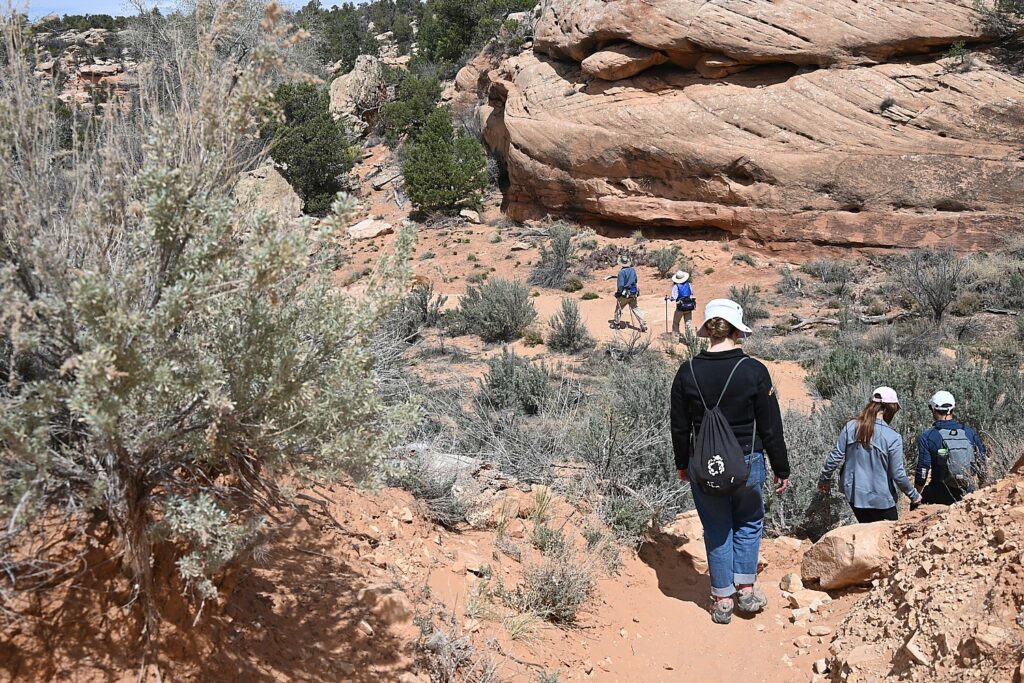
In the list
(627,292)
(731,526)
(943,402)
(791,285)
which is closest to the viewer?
(731,526)

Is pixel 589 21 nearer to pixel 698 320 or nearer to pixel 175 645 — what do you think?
pixel 698 320

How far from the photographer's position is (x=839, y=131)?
17.6 metres

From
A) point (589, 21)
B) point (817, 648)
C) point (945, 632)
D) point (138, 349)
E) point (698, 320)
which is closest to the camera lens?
point (138, 349)

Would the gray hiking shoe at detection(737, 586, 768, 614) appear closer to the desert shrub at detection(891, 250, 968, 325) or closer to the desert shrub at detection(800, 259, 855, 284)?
the desert shrub at detection(891, 250, 968, 325)

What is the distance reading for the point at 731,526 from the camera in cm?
412

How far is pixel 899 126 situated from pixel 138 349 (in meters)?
18.3

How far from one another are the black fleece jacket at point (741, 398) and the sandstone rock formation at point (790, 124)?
15.0 m

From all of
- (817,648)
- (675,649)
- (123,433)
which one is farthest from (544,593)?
(123,433)

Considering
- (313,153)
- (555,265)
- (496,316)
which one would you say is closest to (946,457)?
(496,316)

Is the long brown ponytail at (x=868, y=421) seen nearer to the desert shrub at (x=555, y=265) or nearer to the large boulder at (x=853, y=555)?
the large boulder at (x=853, y=555)

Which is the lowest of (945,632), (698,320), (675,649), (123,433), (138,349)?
(698,320)

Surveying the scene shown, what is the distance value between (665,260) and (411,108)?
14.8 m

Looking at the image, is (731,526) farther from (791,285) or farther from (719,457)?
(791,285)

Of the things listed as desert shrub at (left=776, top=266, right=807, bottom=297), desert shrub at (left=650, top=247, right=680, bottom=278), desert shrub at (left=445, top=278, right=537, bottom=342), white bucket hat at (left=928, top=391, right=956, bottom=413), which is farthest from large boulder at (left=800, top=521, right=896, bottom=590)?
desert shrub at (left=650, top=247, right=680, bottom=278)
